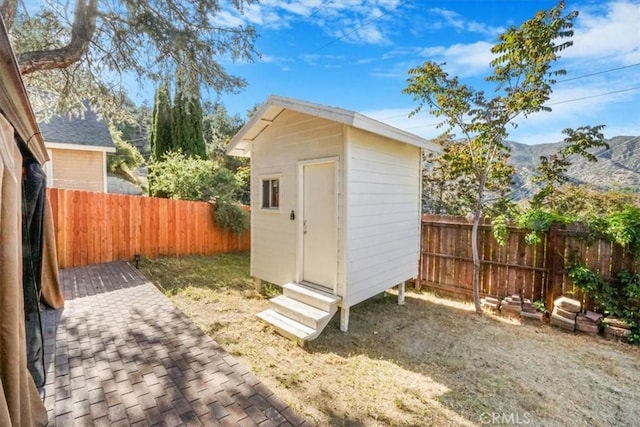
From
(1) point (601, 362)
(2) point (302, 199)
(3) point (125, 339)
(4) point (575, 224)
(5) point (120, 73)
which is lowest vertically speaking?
(1) point (601, 362)

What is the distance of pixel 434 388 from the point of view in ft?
10.2

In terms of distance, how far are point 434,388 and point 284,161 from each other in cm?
384

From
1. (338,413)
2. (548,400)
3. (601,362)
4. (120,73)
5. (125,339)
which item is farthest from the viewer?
(120,73)

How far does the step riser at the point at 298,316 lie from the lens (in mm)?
3992

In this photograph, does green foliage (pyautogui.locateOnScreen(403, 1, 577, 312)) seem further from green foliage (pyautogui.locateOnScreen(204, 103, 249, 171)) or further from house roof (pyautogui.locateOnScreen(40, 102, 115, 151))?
house roof (pyautogui.locateOnScreen(40, 102, 115, 151))

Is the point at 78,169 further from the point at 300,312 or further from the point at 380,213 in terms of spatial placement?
the point at 380,213

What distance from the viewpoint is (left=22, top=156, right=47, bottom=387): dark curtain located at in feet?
8.17

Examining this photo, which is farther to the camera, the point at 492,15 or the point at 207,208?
the point at 207,208

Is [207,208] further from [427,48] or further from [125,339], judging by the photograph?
[427,48]

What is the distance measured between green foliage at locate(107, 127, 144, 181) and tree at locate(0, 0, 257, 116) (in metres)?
11.5

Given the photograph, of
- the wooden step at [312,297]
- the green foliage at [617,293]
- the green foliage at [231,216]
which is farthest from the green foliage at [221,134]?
the green foliage at [617,293]

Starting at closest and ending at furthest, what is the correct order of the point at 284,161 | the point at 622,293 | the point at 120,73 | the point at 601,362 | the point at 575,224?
the point at 601,362
the point at 622,293
the point at 575,224
the point at 284,161
the point at 120,73

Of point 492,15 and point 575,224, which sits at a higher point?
point 492,15

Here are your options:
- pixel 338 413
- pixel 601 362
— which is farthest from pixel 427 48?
pixel 338 413
